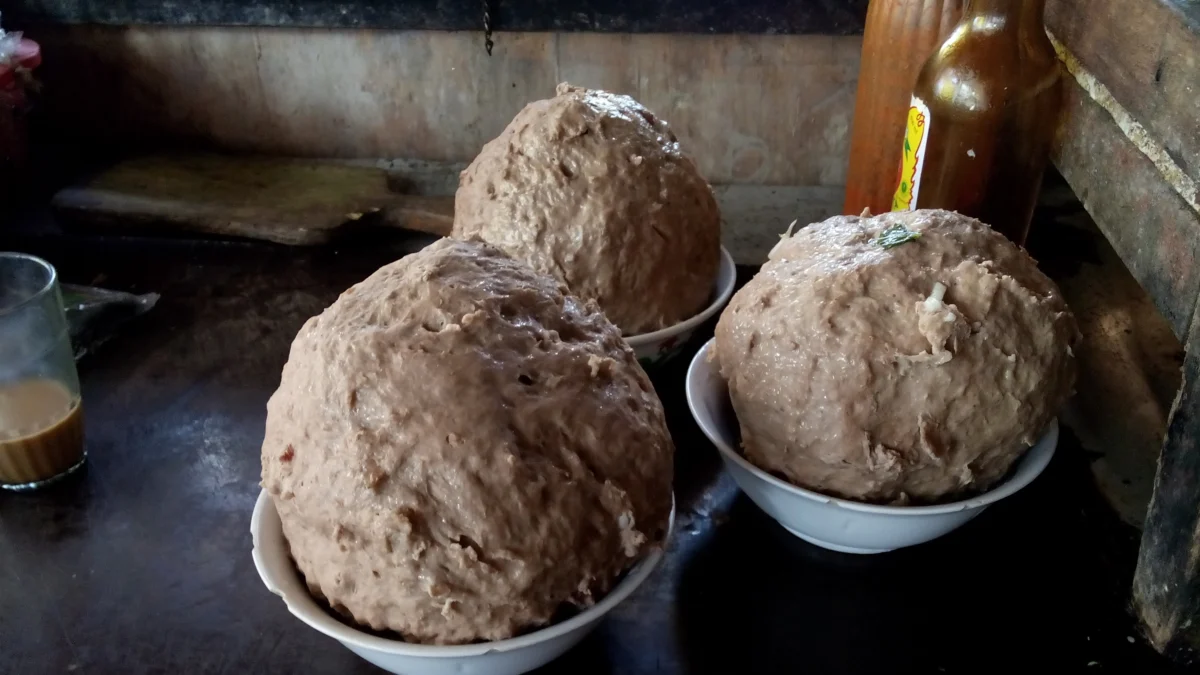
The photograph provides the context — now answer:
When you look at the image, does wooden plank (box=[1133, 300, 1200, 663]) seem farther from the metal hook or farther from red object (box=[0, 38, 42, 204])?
red object (box=[0, 38, 42, 204])

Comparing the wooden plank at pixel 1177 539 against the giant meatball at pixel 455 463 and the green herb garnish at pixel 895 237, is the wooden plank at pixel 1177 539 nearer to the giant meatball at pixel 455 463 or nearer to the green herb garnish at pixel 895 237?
the green herb garnish at pixel 895 237

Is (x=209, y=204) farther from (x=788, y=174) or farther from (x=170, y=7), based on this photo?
(x=788, y=174)

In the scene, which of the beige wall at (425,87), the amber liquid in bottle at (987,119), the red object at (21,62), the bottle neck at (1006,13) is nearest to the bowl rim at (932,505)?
the amber liquid in bottle at (987,119)

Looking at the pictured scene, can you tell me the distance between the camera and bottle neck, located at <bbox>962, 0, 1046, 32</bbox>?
105cm

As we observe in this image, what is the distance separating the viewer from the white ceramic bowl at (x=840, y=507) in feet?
2.82

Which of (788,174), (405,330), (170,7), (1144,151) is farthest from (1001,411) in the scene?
(170,7)

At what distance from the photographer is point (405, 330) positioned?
2.39 ft

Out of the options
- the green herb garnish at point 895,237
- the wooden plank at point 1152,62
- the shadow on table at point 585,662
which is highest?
the wooden plank at point 1152,62

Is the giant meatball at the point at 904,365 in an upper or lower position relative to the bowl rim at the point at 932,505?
upper

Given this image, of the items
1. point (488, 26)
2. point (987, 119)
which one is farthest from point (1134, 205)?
point (488, 26)

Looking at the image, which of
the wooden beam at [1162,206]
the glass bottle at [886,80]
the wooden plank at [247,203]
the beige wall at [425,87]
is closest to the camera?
the wooden beam at [1162,206]

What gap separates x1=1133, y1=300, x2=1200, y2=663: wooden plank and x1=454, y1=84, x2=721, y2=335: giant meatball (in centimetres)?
52

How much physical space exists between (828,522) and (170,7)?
57.6 inches

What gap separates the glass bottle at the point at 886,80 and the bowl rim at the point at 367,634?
738 millimetres
